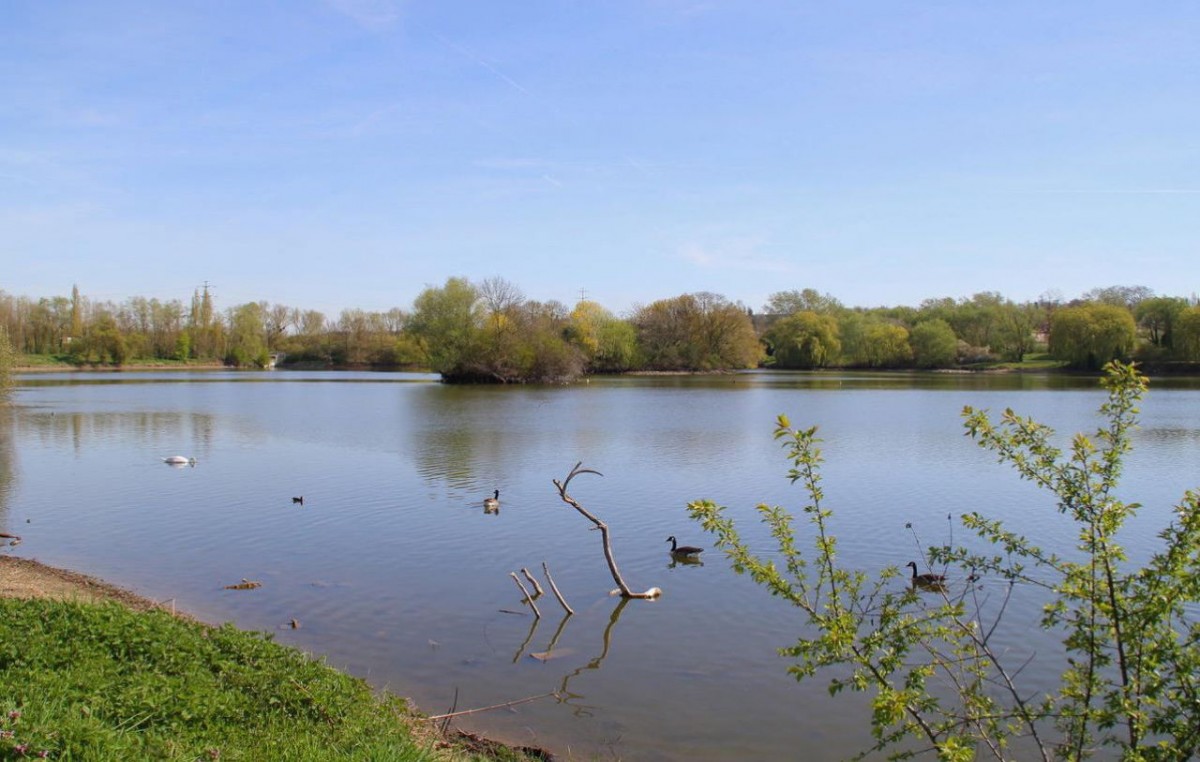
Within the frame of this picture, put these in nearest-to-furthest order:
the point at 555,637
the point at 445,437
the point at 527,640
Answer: the point at 527,640, the point at 555,637, the point at 445,437

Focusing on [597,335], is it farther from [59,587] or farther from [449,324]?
[59,587]

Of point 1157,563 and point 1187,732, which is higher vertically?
point 1157,563

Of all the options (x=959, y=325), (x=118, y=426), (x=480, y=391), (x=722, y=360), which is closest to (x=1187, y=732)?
(x=118, y=426)

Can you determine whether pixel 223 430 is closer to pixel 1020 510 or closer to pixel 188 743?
pixel 1020 510

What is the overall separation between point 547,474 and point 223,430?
62.8ft

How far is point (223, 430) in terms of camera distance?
120ft

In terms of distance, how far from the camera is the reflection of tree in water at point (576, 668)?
8891mm

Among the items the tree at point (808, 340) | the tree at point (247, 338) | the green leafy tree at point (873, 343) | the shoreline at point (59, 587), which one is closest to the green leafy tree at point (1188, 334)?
the green leafy tree at point (873, 343)

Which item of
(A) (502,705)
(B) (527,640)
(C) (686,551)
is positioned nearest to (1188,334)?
(C) (686,551)

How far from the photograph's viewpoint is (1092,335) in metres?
91.9

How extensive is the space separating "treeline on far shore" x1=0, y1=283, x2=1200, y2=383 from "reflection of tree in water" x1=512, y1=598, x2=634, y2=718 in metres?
64.2

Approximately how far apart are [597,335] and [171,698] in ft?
306

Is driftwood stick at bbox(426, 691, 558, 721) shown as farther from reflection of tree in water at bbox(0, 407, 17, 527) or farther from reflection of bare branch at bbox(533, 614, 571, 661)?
reflection of tree in water at bbox(0, 407, 17, 527)

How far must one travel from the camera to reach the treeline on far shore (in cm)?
7712
